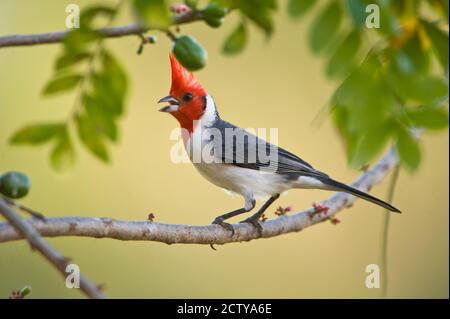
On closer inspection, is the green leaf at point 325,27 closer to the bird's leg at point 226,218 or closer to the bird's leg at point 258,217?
the bird's leg at point 226,218

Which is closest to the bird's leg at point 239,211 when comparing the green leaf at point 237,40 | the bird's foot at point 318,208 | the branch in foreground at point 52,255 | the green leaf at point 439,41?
the bird's foot at point 318,208

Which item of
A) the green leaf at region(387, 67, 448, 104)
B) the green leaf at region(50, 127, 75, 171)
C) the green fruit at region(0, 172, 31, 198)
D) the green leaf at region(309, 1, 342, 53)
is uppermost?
the green leaf at region(309, 1, 342, 53)

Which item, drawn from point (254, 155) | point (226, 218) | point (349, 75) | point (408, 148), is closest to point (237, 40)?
point (349, 75)

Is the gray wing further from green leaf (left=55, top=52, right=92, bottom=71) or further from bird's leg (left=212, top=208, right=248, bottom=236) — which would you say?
green leaf (left=55, top=52, right=92, bottom=71)

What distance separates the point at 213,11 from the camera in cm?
211

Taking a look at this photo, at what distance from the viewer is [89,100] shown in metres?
1.99

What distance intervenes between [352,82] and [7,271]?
291 centimetres

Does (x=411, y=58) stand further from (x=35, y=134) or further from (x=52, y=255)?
(x=52, y=255)

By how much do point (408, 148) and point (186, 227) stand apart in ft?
2.65

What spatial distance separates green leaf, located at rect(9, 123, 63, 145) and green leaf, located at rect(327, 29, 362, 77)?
820 millimetres

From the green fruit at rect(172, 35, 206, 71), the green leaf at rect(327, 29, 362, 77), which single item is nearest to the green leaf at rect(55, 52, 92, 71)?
the green fruit at rect(172, 35, 206, 71)

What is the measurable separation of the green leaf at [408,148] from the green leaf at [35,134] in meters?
1.03

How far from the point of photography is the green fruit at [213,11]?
2105 millimetres

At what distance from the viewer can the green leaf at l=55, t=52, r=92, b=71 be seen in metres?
1.95
